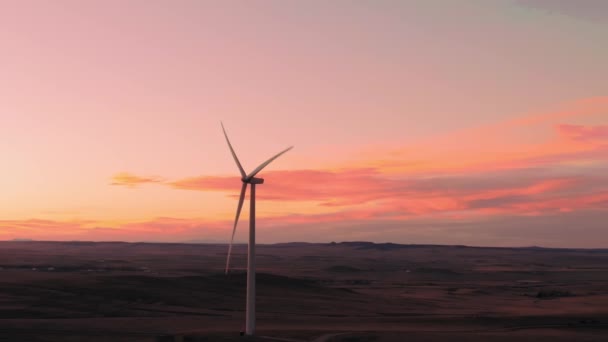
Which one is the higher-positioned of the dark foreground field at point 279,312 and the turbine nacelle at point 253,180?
the turbine nacelle at point 253,180

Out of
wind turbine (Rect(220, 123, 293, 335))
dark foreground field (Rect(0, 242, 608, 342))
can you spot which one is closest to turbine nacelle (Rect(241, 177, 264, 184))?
wind turbine (Rect(220, 123, 293, 335))

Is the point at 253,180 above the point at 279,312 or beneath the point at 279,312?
above

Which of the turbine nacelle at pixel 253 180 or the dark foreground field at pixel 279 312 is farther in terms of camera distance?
the dark foreground field at pixel 279 312

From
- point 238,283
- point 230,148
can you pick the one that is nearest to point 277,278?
point 238,283

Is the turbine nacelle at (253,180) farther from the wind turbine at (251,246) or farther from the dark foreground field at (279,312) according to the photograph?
the dark foreground field at (279,312)

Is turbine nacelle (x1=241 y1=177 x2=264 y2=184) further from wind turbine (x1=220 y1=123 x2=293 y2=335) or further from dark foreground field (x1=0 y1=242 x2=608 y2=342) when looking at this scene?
dark foreground field (x1=0 y1=242 x2=608 y2=342)

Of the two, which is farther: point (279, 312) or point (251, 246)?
point (279, 312)

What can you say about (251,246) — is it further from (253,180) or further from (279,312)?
(279,312)

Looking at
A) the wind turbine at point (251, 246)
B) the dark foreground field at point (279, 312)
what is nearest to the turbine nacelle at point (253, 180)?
the wind turbine at point (251, 246)

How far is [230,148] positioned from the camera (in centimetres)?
6875

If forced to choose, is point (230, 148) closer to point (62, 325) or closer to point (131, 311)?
point (62, 325)

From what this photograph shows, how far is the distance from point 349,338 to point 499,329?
2134 centimetres

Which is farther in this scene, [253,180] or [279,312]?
[279,312]

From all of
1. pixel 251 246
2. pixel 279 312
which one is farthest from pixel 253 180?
pixel 279 312
